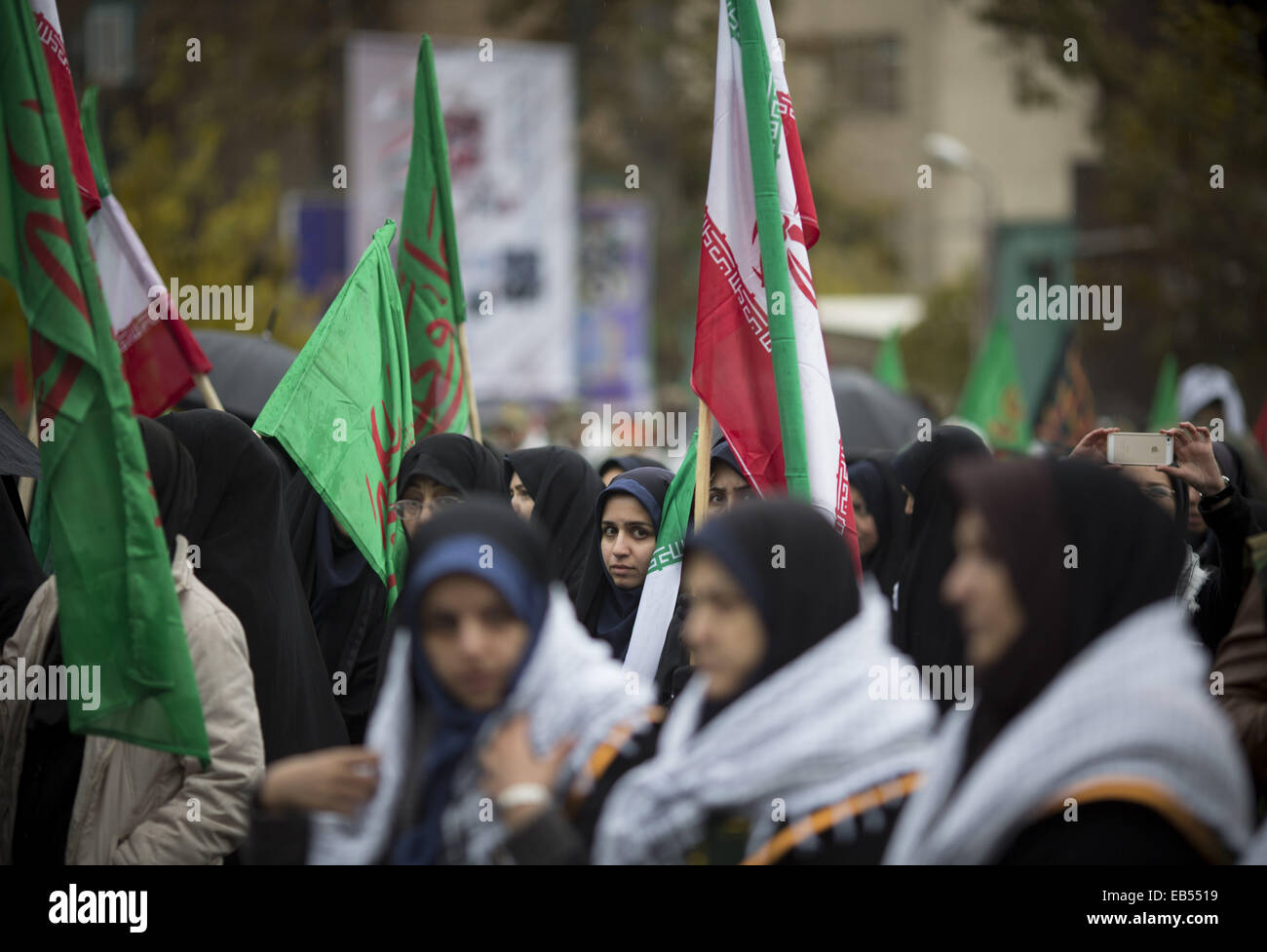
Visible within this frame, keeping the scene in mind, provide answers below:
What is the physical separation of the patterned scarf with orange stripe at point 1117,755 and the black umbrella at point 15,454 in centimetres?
310

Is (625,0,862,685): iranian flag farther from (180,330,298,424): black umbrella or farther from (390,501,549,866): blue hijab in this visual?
(180,330,298,424): black umbrella

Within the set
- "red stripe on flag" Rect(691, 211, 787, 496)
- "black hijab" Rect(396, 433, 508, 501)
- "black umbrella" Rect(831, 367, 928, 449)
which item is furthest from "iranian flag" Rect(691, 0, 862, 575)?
"black umbrella" Rect(831, 367, 928, 449)

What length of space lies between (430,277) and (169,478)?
2476mm

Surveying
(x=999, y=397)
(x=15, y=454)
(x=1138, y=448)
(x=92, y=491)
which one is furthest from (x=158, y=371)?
(x=999, y=397)

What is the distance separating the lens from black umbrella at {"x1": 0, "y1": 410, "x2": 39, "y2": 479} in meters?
4.47

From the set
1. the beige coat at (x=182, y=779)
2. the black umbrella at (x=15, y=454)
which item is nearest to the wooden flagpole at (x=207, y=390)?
the black umbrella at (x=15, y=454)

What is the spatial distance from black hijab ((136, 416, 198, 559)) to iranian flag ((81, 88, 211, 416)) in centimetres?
194

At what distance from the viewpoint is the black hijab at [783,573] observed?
249 cm

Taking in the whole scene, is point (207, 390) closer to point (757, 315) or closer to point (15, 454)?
point (15, 454)

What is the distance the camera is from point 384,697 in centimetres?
252

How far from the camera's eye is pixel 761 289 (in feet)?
13.8
